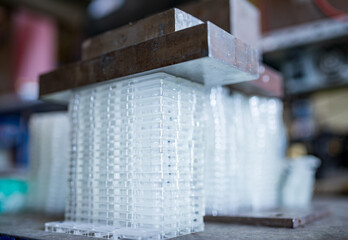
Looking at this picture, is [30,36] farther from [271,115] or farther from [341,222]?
[341,222]

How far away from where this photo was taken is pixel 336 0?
3334 mm

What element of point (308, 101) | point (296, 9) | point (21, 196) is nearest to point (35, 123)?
point (21, 196)

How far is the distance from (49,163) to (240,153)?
1393 mm

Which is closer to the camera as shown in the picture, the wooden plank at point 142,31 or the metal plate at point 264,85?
the wooden plank at point 142,31

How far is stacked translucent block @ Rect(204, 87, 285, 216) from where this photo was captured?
2.16 meters

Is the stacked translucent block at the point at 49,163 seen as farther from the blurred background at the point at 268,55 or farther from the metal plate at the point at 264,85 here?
the metal plate at the point at 264,85

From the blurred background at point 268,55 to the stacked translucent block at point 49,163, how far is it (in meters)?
0.75

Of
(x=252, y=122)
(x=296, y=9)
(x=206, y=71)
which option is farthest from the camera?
(x=296, y=9)

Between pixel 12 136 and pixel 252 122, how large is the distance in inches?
164

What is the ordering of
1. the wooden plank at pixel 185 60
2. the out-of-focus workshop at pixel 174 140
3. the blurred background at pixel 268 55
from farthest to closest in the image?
the blurred background at pixel 268 55 < the out-of-focus workshop at pixel 174 140 < the wooden plank at pixel 185 60

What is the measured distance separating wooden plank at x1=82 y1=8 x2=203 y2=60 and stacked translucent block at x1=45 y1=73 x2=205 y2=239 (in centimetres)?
22

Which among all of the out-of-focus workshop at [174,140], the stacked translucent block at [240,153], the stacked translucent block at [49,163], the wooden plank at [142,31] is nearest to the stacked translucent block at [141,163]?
the out-of-focus workshop at [174,140]

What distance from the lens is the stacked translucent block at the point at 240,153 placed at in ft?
7.07

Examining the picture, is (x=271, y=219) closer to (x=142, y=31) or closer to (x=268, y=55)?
(x=142, y=31)
